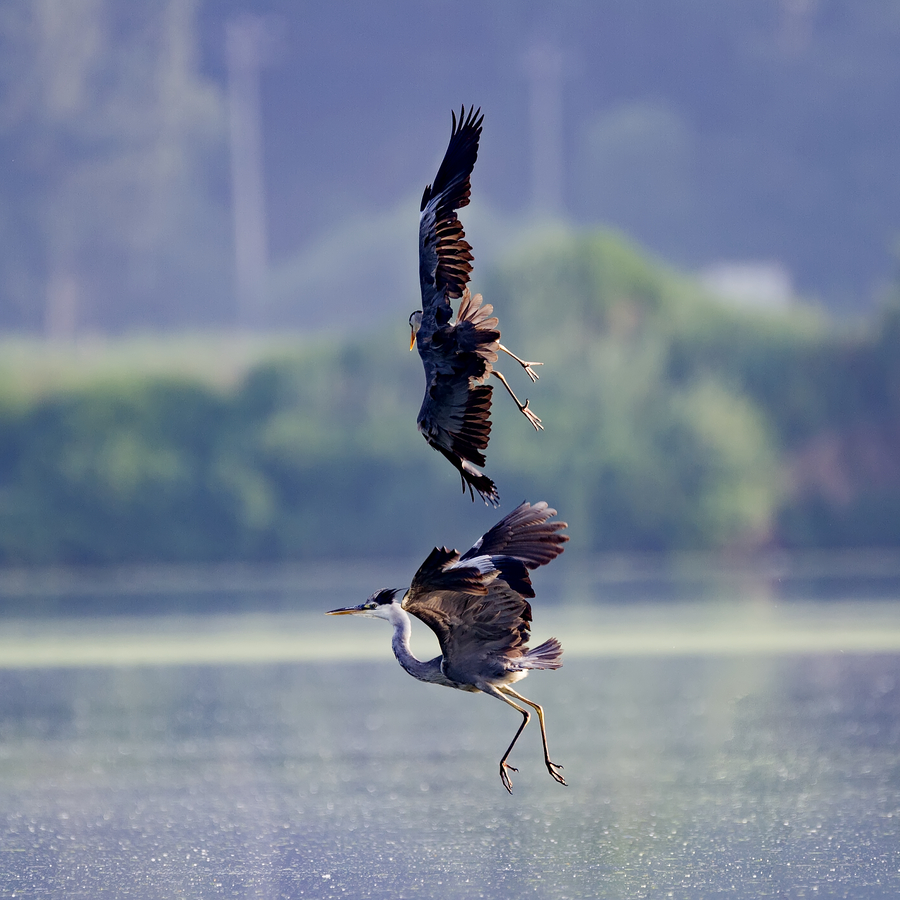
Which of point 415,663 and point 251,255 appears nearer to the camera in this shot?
point 415,663

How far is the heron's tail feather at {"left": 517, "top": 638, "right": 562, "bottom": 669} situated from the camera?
15.8 ft

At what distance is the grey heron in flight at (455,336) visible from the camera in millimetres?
4148

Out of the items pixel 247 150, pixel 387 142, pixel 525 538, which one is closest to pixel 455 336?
pixel 525 538

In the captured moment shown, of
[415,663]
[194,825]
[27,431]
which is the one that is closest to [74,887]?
[194,825]

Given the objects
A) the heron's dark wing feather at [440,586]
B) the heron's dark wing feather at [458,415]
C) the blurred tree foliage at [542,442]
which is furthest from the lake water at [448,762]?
the blurred tree foliage at [542,442]

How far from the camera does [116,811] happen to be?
22.9 feet

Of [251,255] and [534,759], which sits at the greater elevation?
[251,255]

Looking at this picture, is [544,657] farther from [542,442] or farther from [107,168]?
[107,168]

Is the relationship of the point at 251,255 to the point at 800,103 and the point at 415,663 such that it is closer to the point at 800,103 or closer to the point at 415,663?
the point at 800,103

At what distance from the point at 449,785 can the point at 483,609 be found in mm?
2847

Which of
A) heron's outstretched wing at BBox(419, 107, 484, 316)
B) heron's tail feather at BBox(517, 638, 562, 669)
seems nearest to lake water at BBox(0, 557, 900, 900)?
heron's tail feather at BBox(517, 638, 562, 669)

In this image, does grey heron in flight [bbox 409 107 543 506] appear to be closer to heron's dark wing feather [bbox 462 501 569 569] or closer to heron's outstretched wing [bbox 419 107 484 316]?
heron's outstretched wing [bbox 419 107 484 316]

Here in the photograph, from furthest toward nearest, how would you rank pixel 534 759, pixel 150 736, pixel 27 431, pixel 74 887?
pixel 27 431
pixel 150 736
pixel 534 759
pixel 74 887

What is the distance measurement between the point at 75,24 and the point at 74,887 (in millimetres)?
27796
